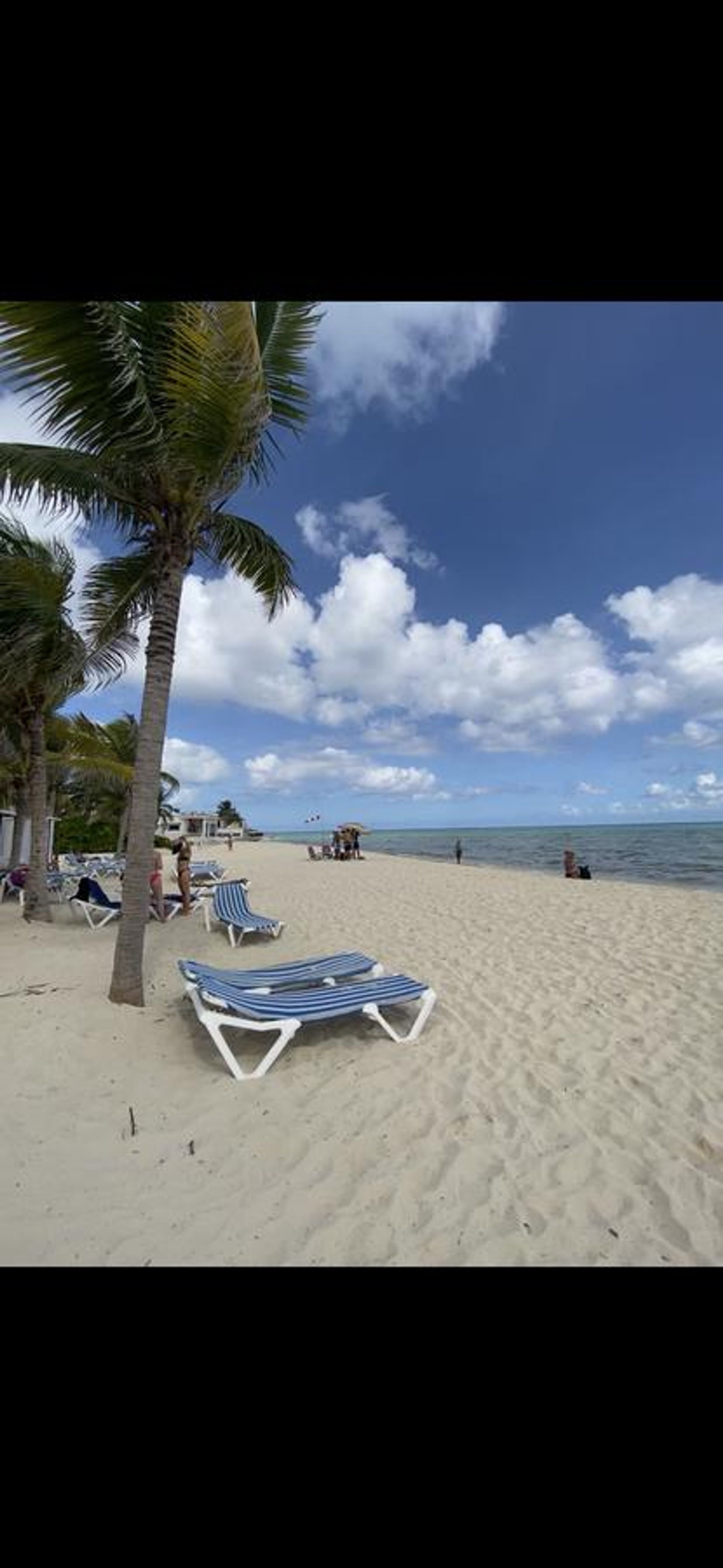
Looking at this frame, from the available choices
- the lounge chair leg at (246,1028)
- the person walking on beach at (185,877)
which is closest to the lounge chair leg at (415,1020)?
the lounge chair leg at (246,1028)

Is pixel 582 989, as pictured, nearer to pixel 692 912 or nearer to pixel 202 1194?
pixel 202 1194

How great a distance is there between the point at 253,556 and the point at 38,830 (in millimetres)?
5912

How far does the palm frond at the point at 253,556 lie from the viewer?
19.9 ft

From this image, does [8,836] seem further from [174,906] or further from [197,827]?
[197,827]

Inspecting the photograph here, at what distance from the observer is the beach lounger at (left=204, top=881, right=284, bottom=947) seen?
8.22m

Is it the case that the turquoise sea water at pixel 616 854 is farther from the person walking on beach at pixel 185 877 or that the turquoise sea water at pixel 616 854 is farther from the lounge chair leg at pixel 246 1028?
the lounge chair leg at pixel 246 1028

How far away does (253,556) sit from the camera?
21.1ft

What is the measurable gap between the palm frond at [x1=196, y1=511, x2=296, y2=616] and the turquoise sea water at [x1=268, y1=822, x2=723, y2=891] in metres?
19.1
